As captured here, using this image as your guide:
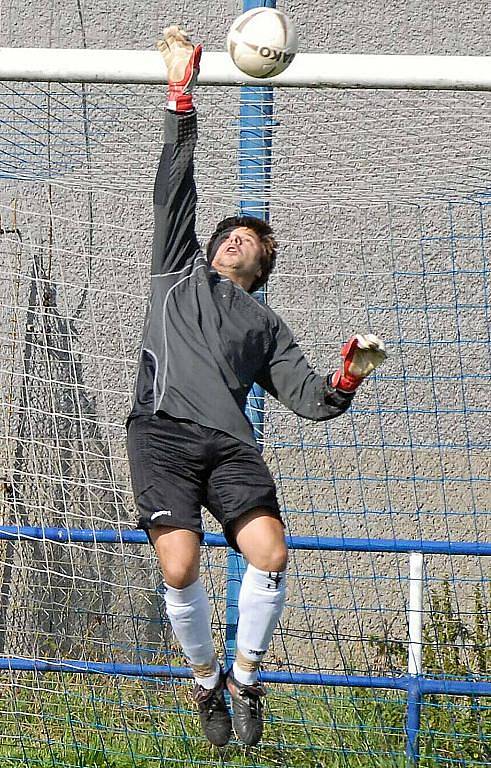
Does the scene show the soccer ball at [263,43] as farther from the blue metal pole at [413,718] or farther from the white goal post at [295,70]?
the blue metal pole at [413,718]

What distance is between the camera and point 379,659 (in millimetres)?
6301

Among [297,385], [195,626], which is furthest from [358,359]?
[195,626]

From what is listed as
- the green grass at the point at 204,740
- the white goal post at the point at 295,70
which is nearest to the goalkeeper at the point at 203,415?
the white goal post at the point at 295,70

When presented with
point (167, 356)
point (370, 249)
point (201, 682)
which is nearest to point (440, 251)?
point (370, 249)

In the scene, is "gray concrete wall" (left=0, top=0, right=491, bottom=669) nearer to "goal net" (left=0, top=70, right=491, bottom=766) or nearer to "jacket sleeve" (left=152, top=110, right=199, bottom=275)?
"goal net" (left=0, top=70, right=491, bottom=766)

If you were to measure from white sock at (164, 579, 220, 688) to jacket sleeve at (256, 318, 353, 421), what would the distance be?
0.74m

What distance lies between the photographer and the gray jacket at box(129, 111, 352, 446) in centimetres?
416

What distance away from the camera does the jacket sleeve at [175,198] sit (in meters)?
4.13

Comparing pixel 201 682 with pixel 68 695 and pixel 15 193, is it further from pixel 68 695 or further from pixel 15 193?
pixel 15 193

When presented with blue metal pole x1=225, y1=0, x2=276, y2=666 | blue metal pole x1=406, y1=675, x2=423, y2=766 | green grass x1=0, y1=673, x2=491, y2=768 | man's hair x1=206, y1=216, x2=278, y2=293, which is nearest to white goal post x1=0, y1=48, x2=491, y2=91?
blue metal pole x1=225, y1=0, x2=276, y2=666

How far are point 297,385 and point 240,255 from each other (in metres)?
0.53

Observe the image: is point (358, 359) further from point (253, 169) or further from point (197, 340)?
point (253, 169)

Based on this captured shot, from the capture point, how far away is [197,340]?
425cm

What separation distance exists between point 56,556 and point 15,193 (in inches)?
81.4
